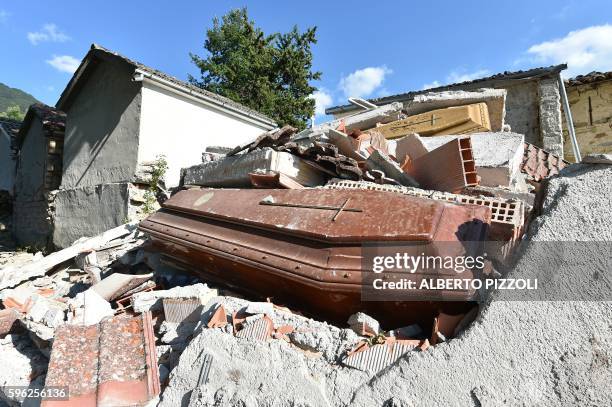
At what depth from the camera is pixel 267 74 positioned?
66.6ft

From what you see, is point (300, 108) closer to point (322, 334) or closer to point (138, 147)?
point (138, 147)

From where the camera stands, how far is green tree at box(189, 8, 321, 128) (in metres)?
19.4

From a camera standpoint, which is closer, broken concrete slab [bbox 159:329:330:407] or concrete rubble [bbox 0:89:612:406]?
concrete rubble [bbox 0:89:612:406]

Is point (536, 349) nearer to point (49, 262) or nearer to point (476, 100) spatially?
point (476, 100)

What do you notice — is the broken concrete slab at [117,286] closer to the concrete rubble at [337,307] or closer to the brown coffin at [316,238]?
the concrete rubble at [337,307]

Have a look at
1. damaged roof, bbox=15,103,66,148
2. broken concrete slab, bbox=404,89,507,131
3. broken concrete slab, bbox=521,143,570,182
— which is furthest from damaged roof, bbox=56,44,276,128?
broken concrete slab, bbox=521,143,570,182

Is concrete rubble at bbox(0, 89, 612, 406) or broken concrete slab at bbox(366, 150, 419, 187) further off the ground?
Result: broken concrete slab at bbox(366, 150, 419, 187)

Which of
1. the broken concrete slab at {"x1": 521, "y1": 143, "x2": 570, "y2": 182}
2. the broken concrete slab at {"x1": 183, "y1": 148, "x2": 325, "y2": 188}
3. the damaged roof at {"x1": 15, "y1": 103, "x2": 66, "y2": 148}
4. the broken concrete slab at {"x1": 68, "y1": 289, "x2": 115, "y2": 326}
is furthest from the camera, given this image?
the damaged roof at {"x1": 15, "y1": 103, "x2": 66, "y2": 148}

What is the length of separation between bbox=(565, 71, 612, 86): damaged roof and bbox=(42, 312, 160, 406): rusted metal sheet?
9964 millimetres

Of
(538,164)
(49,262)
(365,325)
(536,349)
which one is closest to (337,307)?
(365,325)

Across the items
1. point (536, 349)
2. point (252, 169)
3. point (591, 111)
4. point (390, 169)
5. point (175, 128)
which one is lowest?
point (536, 349)

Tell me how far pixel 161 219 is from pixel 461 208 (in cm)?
303

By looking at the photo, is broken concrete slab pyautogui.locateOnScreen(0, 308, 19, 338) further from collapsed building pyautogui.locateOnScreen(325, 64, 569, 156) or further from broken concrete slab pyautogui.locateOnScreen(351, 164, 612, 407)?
collapsed building pyautogui.locateOnScreen(325, 64, 569, 156)

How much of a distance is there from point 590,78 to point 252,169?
852 cm
